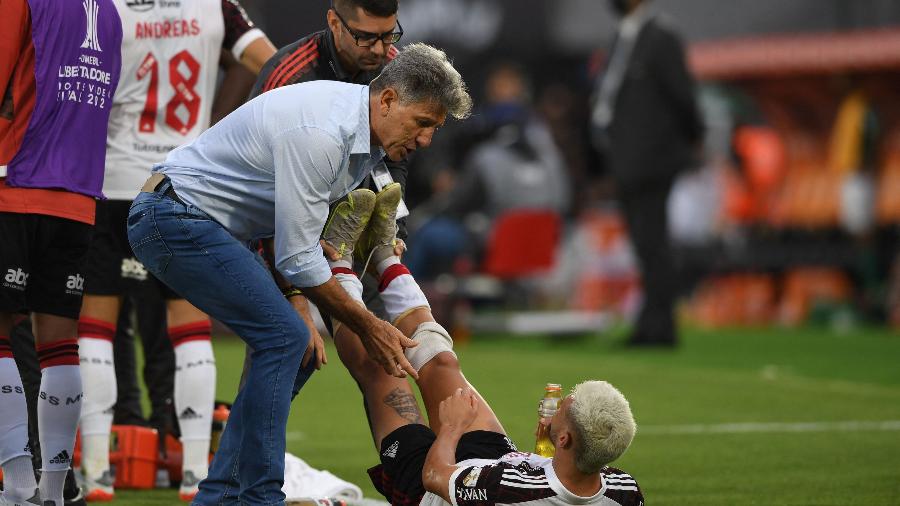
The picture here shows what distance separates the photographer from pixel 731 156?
19.5m

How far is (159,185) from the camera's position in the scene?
548cm

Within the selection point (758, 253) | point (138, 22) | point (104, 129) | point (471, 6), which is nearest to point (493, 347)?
point (758, 253)

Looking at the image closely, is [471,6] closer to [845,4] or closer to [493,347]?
[845,4]

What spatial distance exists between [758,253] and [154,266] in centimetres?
1406

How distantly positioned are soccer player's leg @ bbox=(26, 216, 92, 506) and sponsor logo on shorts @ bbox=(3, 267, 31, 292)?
5.5 inches

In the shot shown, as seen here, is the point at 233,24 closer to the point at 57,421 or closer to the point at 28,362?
the point at 28,362

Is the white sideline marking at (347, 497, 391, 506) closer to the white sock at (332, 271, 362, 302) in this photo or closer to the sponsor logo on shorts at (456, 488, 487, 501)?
the white sock at (332, 271, 362, 302)

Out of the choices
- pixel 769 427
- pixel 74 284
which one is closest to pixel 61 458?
pixel 74 284

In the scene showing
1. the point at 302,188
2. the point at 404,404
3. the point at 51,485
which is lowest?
the point at 51,485

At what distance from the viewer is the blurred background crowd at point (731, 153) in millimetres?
17469

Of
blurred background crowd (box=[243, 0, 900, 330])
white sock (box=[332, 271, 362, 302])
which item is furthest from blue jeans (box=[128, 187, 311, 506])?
blurred background crowd (box=[243, 0, 900, 330])

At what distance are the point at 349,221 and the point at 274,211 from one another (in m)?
0.42

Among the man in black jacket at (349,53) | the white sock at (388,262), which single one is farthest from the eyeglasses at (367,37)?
the white sock at (388,262)

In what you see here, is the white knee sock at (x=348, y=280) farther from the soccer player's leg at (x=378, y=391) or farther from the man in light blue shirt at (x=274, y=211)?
the man in light blue shirt at (x=274, y=211)
